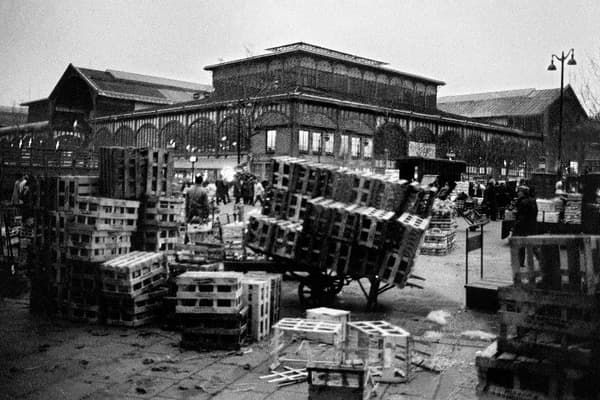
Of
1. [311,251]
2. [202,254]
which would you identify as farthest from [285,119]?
[311,251]

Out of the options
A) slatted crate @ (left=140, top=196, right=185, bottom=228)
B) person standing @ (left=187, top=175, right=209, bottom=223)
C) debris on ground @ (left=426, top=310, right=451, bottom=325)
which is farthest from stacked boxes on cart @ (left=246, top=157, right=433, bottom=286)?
person standing @ (left=187, top=175, right=209, bottom=223)

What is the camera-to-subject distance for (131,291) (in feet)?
28.9

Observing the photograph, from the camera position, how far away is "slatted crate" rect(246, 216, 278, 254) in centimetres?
1024

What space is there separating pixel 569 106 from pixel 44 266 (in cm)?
5539

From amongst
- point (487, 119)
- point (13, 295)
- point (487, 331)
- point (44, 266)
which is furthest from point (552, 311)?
Answer: point (487, 119)

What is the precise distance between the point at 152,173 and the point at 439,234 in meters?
9.80

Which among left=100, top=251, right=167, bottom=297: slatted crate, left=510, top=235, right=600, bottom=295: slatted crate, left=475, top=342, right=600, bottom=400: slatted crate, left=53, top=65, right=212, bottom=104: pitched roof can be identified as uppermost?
left=53, top=65, right=212, bottom=104: pitched roof

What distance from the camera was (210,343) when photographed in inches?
307

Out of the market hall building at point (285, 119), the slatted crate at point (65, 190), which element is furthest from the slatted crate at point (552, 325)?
the market hall building at point (285, 119)

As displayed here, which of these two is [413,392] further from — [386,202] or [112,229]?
[112,229]

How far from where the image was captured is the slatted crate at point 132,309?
890cm

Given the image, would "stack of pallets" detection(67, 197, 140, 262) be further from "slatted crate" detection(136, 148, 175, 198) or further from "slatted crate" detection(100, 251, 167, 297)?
"slatted crate" detection(136, 148, 175, 198)

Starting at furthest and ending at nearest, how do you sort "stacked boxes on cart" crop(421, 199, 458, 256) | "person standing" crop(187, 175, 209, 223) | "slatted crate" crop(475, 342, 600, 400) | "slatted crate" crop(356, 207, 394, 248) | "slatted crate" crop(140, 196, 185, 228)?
"stacked boxes on cart" crop(421, 199, 458, 256) → "person standing" crop(187, 175, 209, 223) → "slatted crate" crop(140, 196, 185, 228) → "slatted crate" crop(356, 207, 394, 248) → "slatted crate" crop(475, 342, 600, 400)

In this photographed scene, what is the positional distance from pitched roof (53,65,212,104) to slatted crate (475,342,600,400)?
54.7 meters
